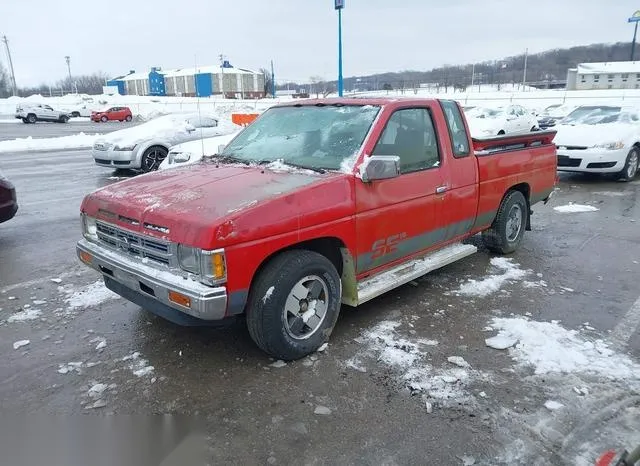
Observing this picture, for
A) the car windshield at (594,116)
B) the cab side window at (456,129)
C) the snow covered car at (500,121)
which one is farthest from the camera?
the snow covered car at (500,121)

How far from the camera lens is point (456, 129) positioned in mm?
5035

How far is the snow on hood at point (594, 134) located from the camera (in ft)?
35.7

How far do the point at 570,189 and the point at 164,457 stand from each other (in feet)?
33.5

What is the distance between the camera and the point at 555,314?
4520 mm

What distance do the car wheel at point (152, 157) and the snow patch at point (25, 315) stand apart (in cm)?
845

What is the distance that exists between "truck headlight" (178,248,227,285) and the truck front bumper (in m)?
0.06

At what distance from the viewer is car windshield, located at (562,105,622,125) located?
39.5 ft

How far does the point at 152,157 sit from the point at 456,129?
9.57 meters

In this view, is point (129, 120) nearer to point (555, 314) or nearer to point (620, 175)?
point (620, 175)

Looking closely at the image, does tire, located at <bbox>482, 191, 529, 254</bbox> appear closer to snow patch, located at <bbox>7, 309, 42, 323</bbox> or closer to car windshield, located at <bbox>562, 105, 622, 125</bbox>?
snow patch, located at <bbox>7, 309, 42, 323</bbox>

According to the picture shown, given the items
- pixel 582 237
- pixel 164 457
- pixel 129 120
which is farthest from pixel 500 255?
pixel 129 120

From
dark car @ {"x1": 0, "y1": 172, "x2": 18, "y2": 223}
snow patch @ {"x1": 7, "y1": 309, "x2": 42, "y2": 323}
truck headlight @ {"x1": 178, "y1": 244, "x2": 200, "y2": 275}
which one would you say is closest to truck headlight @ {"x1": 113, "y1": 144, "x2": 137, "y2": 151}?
dark car @ {"x1": 0, "y1": 172, "x2": 18, "y2": 223}

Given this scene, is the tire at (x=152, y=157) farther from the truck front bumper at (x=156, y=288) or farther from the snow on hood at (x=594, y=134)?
the snow on hood at (x=594, y=134)

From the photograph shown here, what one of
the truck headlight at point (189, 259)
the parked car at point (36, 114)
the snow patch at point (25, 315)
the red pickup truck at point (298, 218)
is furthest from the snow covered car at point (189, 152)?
the parked car at point (36, 114)
